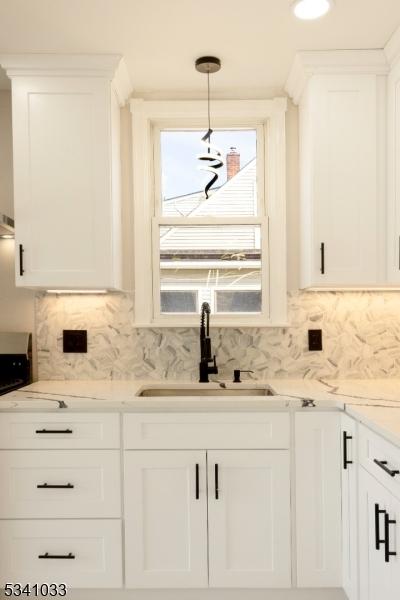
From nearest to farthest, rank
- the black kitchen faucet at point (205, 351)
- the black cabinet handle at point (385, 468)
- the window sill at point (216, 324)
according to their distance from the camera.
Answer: the black cabinet handle at point (385, 468) < the black kitchen faucet at point (205, 351) < the window sill at point (216, 324)

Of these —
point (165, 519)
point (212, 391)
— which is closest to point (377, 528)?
point (165, 519)

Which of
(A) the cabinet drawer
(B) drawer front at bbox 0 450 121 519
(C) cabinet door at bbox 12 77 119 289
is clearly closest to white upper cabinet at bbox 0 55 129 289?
(C) cabinet door at bbox 12 77 119 289

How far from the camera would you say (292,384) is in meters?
2.29

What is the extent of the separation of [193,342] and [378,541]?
1.33m

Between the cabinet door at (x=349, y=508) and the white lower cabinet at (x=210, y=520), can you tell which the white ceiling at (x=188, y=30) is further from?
the white lower cabinet at (x=210, y=520)

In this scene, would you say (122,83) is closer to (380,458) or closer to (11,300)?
(11,300)

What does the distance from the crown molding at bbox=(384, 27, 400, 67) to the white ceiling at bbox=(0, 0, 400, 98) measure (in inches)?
1.0

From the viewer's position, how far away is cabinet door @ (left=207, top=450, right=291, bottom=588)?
6.23 feet

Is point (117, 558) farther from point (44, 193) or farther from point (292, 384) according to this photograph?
point (44, 193)

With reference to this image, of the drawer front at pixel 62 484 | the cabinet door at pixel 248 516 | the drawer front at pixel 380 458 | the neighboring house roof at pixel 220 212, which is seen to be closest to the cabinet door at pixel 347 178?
the neighboring house roof at pixel 220 212

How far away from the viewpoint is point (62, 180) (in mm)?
2172

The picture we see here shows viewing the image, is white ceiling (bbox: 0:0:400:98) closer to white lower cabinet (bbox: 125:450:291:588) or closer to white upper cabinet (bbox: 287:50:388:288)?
white upper cabinet (bbox: 287:50:388:288)

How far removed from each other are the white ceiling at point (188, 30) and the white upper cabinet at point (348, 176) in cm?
19

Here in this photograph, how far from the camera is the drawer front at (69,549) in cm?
190
